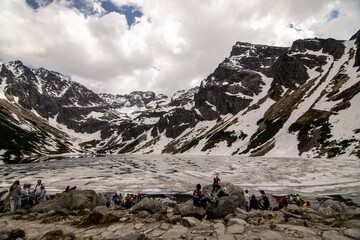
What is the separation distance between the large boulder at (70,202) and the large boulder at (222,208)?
12435mm

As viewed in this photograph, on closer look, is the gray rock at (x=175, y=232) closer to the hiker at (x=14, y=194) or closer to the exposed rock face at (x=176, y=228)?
the exposed rock face at (x=176, y=228)

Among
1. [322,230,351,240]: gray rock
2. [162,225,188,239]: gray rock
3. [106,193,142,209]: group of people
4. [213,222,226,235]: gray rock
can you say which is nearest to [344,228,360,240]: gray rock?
[322,230,351,240]: gray rock

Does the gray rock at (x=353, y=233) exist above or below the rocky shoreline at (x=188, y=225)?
above

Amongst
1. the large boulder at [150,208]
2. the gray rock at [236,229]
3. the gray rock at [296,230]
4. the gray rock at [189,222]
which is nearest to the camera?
the gray rock at [296,230]

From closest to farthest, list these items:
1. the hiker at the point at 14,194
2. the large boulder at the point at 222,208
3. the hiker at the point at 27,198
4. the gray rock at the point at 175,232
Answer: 1. the gray rock at the point at 175,232
2. the large boulder at the point at 222,208
3. the hiker at the point at 14,194
4. the hiker at the point at 27,198

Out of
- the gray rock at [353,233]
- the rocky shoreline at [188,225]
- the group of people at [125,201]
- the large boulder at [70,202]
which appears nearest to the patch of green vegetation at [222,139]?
the group of people at [125,201]

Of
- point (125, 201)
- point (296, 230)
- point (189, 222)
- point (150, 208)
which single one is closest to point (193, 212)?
point (189, 222)

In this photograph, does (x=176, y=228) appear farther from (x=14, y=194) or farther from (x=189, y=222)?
(x=14, y=194)

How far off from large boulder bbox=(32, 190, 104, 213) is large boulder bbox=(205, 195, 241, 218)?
40.8 feet

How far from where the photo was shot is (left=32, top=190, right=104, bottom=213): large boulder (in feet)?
57.4

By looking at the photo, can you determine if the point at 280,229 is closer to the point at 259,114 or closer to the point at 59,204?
the point at 59,204

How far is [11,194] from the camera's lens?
58.8ft

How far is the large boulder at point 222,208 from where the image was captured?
42.9 ft

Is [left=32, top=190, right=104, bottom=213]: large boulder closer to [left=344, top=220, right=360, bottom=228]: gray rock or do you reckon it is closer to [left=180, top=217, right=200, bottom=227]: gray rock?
[left=180, top=217, right=200, bottom=227]: gray rock
